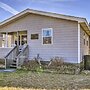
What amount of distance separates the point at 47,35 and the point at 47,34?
0.09 metres

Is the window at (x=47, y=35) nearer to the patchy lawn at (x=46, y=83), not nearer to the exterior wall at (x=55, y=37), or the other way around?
the exterior wall at (x=55, y=37)

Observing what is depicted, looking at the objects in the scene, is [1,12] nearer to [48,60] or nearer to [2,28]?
[2,28]

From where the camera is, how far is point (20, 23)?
18.4m

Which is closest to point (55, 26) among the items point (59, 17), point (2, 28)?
point (59, 17)

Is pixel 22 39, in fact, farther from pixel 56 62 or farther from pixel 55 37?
pixel 56 62

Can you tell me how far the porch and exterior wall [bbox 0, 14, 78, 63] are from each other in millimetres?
878

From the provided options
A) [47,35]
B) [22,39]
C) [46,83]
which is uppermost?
[47,35]

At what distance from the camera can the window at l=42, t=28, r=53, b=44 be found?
54.2 feet

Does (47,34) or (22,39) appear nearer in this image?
(47,34)

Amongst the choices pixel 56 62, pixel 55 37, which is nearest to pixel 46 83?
pixel 56 62

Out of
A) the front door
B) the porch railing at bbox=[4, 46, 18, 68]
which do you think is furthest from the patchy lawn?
the front door

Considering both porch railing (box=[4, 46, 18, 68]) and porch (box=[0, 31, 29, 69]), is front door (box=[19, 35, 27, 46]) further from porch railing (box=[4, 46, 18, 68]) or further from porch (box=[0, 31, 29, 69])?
porch railing (box=[4, 46, 18, 68])

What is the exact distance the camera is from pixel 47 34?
16688mm

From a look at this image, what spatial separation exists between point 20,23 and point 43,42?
3.18 m
